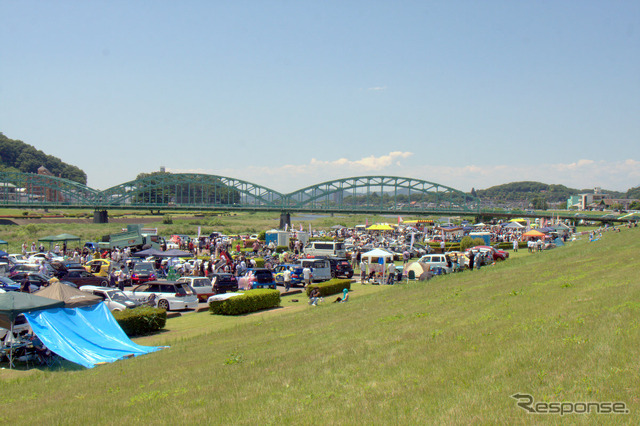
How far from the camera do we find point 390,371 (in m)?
7.88

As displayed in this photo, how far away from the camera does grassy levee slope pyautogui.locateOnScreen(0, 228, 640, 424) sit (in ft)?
20.2

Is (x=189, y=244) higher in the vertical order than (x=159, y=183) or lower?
lower

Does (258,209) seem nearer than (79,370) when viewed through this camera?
No

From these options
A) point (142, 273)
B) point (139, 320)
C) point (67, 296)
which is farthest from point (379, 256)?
point (67, 296)

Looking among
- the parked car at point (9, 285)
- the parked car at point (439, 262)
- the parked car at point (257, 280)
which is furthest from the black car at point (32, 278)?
the parked car at point (439, 262)

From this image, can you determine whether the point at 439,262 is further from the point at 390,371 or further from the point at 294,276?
the point at 390,371

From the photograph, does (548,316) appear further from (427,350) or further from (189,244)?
(189,244)

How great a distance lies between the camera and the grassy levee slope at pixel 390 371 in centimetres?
616

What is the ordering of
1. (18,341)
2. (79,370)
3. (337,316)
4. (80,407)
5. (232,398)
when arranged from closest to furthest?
(232,398)
(80,407)
(79,370)
(18,341)
(337,316)

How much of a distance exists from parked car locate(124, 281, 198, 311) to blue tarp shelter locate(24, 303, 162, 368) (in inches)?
192

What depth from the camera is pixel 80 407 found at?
8.12 metres

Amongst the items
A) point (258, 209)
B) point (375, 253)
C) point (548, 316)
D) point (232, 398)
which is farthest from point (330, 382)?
point (258, 209)

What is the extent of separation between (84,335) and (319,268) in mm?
14543

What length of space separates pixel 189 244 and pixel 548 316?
123 feet
